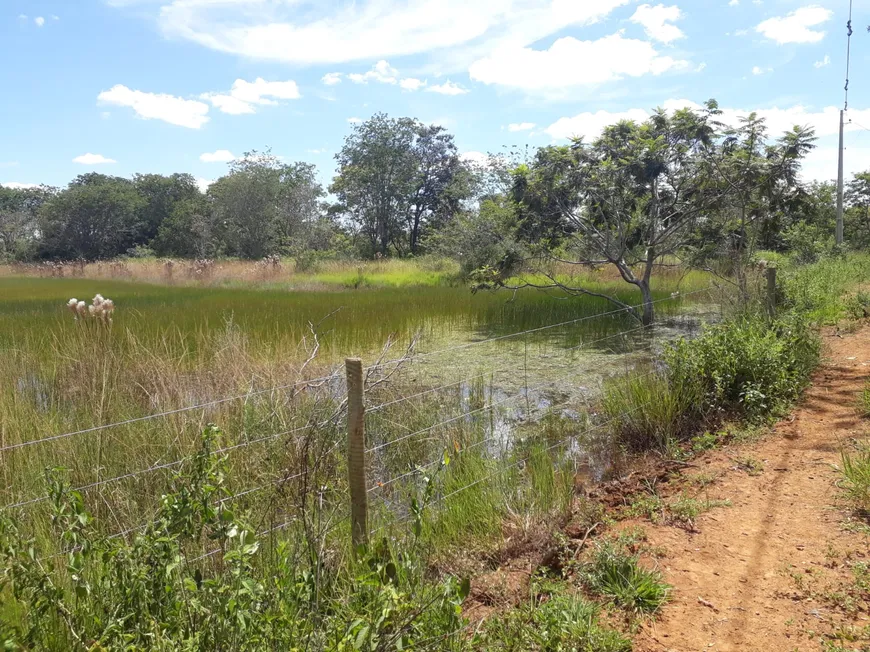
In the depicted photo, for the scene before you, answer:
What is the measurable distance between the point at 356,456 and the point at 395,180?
35.2 metres

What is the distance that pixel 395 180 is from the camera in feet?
120

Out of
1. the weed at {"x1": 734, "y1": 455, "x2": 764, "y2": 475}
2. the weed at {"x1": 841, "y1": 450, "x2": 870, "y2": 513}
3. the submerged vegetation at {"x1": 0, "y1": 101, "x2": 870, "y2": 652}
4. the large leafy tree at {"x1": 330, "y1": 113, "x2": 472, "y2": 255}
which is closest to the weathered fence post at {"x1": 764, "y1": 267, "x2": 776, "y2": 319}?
the submerged vegetation at {"x1": 0, "y1": 101, "x2": 870, "y2": 652}

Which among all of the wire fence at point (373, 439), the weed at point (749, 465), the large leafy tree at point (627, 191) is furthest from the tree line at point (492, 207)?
the weed at point (749, 465)

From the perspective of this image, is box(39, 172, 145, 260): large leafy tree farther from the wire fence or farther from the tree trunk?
the tree trunk

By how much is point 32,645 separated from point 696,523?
319 centimetres

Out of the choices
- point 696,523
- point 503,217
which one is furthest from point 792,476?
point 503,217

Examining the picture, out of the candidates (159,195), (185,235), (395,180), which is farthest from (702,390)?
(159,195)

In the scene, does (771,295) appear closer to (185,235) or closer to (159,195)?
(185,235)

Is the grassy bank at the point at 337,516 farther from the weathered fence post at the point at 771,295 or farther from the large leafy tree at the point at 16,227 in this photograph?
the large leafy tree at the point at 16,227

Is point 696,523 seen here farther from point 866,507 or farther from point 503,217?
Answer: point 503,217

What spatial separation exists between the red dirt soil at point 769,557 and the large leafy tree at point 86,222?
5009cm

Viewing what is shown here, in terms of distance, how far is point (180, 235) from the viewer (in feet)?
146

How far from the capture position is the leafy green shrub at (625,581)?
2666mm

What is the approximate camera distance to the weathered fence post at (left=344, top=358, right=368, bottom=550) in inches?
107
